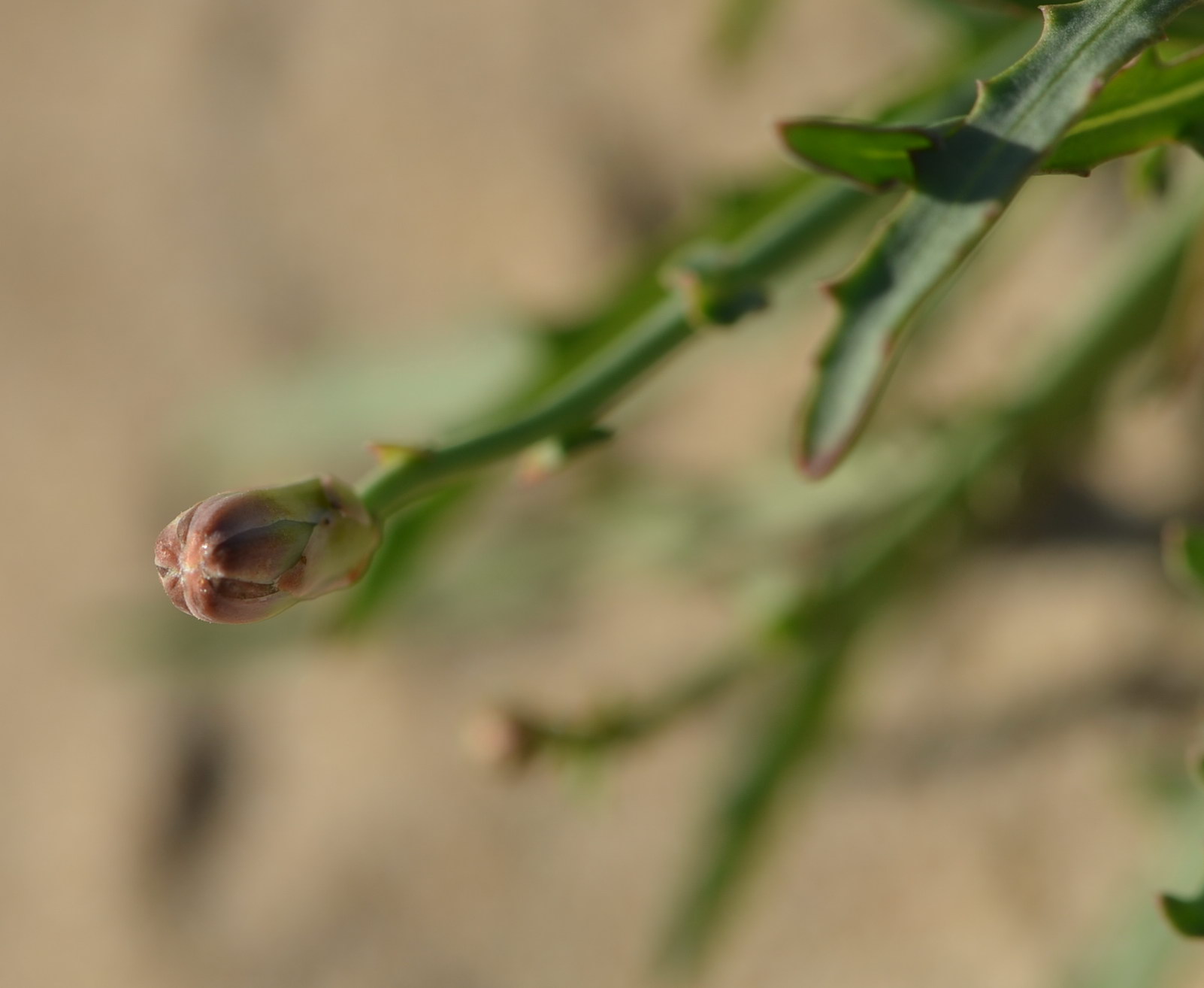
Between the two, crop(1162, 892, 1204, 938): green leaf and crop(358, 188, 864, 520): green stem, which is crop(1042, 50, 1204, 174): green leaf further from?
crop(1162, 892, 1204, 938): green leaf

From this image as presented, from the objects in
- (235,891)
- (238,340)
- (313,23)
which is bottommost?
(235,891)

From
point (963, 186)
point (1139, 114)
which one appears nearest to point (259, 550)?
point (963, 186)

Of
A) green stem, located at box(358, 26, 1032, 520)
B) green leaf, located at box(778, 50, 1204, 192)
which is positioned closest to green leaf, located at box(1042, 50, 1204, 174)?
green leaf, located at box(778, 50, 1204, 192)

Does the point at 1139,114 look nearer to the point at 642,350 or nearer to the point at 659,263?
the point at 642,350

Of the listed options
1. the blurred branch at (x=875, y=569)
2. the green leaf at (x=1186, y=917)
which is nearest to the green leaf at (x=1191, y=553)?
the green leaf at (x=1186, y=917)

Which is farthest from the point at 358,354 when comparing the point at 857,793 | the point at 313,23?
the point at 857,793

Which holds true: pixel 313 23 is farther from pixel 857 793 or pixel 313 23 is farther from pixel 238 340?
pixel 857 793

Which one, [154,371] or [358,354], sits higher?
[154,371]
